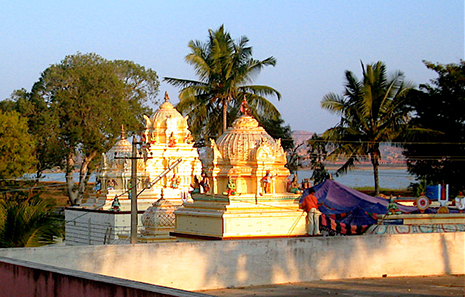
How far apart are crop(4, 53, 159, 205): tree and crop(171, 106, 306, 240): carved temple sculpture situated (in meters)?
32.6

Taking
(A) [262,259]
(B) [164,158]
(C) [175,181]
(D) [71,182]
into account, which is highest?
(B) [164,158]

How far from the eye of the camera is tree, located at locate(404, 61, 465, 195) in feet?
124

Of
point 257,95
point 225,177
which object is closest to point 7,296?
point 225,177

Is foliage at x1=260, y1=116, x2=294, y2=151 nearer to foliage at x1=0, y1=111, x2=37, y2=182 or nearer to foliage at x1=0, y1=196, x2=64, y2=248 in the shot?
foliage at x1=0, y1=111, x2=37, y2=182

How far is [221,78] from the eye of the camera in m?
36.4

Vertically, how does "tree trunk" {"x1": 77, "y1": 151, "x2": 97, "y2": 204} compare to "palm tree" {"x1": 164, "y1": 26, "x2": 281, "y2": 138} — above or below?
below

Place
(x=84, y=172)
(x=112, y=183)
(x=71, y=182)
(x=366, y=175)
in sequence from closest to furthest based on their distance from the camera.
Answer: (x=112, y=183) < (x=84, y=172) < (x=71, y=182) < (x=366, y=175)

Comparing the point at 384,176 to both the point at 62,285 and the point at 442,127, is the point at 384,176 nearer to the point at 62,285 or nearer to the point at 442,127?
the point at 442,127

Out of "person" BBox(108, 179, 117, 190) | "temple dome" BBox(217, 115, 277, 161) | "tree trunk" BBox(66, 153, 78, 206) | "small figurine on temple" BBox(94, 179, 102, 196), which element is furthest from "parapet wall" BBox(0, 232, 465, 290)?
"tree trunk" BBox(66, 153, 78, 206)

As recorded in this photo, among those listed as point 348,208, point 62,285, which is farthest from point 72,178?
point 62,285

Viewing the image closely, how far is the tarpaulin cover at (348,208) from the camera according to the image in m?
23.8

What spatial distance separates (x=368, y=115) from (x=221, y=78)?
7147 mm

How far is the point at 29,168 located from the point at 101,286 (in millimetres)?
37737

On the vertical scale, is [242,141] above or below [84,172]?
above
